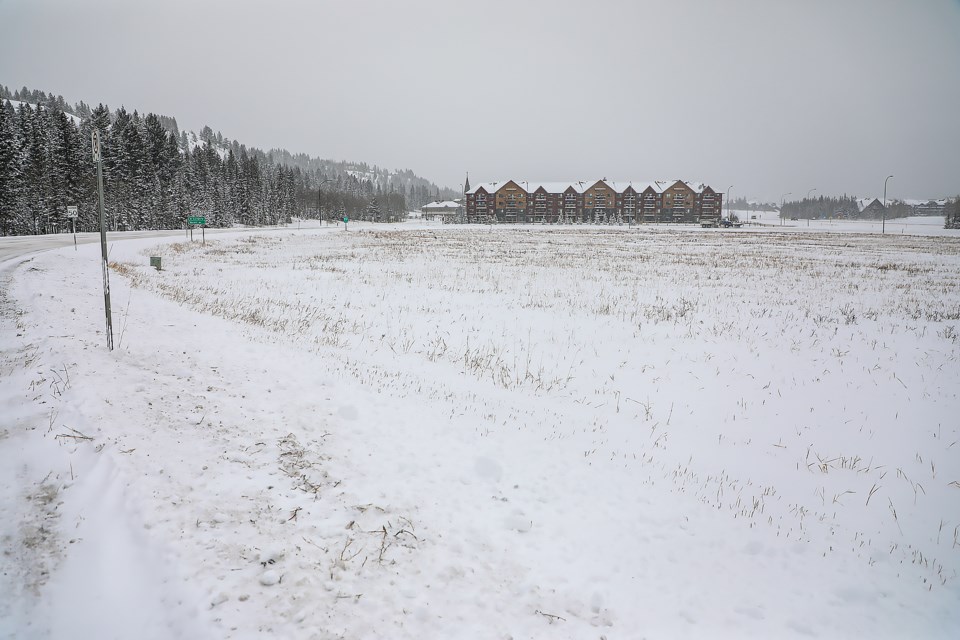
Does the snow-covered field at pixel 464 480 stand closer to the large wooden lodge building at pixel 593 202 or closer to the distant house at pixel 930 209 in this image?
the large wooden lodge building at pixel 593 202

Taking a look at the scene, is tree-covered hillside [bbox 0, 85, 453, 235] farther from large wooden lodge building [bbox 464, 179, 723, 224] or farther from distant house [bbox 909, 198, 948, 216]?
distant house [bbox 909, 198, 948, 216]

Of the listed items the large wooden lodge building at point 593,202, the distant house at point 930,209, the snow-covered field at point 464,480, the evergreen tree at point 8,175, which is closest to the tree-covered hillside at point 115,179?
the evergreen tree at point 8,175

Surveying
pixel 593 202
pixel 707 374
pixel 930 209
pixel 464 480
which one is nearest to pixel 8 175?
pixel 464 480

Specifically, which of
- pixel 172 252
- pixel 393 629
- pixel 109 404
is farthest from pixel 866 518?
pixel 172 252

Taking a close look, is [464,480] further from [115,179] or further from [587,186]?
[587,186]

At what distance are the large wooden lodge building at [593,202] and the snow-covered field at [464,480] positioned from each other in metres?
122

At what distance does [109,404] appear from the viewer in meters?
5.68

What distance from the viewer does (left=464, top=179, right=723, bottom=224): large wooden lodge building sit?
130m

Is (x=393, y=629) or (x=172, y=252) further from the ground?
(x=172, y=252)

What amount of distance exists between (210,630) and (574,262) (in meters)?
28.8

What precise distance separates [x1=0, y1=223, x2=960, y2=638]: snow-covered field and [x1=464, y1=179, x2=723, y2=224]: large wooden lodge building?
12157 cm

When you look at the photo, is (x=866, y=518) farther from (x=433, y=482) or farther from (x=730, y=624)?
(x=433, y=482)

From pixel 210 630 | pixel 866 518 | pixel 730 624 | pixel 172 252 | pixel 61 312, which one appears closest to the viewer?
pixel 210 630

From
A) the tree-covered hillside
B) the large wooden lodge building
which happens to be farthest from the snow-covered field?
the large wooden lodge building
